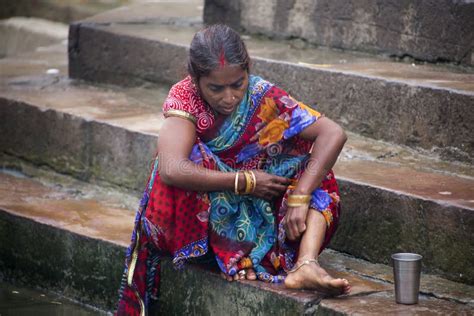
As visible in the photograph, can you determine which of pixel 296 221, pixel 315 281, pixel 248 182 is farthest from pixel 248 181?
pixel 315 281

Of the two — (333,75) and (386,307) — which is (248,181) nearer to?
(386,307)

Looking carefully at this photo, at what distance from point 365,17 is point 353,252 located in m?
1.93

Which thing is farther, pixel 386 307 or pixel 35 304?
pixel 35 304

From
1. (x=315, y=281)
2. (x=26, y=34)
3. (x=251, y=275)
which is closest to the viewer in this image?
(x=315, y=281)

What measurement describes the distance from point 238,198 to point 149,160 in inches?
51.5

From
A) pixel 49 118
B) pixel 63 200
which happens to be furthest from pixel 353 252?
pixel 49 118

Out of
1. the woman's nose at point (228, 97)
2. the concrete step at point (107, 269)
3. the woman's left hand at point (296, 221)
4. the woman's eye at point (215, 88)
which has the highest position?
the woman's eye at point (215, 88)

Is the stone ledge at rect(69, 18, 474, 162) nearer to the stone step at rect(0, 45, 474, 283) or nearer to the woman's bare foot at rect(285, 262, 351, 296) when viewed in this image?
the stone step at rect(0, 45, 474, 283)

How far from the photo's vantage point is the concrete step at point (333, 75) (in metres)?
5.02

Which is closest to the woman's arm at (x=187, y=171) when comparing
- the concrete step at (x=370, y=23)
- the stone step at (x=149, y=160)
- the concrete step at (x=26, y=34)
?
the stone step at (x=149, y=160)

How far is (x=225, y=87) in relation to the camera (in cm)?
413

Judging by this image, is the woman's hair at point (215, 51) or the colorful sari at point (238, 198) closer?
the woman's hair at point (215, 51)

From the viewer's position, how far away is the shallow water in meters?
4.82

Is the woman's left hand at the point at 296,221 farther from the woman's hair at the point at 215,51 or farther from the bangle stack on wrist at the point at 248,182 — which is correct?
the woman's hair at the point at 215,51
